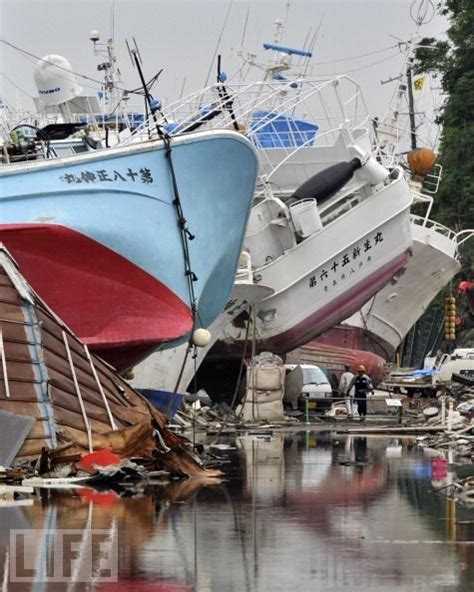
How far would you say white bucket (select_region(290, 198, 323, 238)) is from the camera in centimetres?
3497

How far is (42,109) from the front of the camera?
35625mm

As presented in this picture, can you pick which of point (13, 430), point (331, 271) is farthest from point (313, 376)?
point (13, 430)

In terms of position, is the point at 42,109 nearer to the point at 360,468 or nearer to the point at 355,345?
the point at 355,345

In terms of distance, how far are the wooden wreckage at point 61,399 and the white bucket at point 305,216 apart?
1588 centimetres

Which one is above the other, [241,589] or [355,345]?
[355,345]

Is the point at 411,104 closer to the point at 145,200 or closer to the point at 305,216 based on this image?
the point at 305,216

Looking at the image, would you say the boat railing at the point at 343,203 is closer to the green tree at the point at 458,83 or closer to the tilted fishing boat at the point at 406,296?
the tilted fishing boat at the point at 406,296

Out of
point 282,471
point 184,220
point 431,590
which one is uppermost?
point 184,220

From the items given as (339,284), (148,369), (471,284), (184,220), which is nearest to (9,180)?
(184,220)

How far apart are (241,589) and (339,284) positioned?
27682mm

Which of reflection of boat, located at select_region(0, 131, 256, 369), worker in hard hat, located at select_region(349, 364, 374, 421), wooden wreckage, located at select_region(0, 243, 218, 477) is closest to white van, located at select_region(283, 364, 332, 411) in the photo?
worker in hard hat, located at select_region(349, 364, 374, 421)

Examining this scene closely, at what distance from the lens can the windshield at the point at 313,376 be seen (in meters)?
38.6

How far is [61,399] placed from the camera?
18.2m

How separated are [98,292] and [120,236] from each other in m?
1.02
